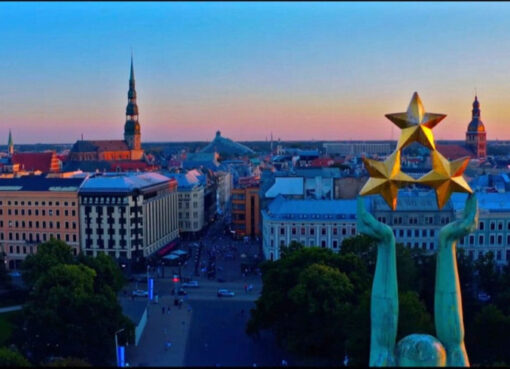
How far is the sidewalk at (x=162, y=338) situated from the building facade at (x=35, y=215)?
26.6 m

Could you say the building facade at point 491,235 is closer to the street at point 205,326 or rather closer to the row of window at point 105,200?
the street at point 205,326

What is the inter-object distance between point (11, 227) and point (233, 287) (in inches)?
1436

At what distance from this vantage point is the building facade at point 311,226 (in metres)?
83.1

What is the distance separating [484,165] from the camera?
475 ft

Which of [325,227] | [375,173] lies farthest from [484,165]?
[375,173]

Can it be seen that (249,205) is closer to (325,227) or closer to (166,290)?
(325,227)

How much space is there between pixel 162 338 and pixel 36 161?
135 metres

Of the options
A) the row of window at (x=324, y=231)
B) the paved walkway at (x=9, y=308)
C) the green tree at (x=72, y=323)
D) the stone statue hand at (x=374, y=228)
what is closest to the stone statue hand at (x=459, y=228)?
the stone statue hand at (x=374, y=228)

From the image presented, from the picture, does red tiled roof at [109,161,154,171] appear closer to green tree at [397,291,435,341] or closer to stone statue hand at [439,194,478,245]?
green tree at [397,291,435,341]

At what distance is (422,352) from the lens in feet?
86.9

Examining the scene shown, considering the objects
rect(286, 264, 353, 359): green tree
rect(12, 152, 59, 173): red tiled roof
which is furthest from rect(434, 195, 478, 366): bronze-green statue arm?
rect(12, 152, 59, 173): red tiled roof

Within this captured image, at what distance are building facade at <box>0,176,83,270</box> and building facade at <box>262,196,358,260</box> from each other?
1115 inches

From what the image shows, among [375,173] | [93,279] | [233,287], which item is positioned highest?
[375,173]

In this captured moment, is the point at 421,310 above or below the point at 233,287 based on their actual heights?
above
